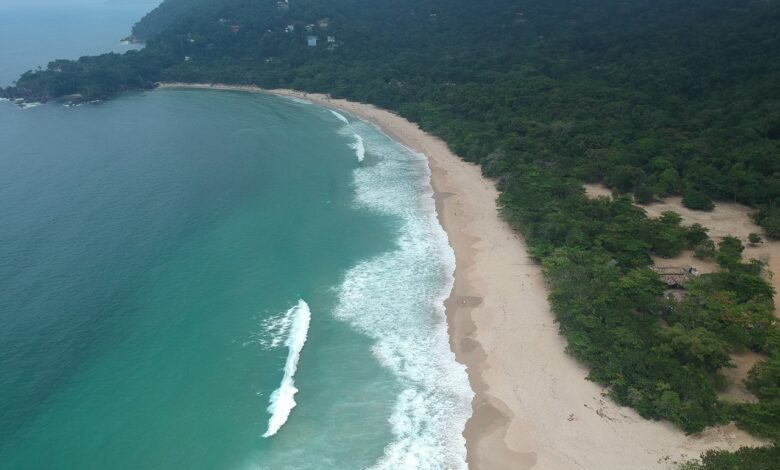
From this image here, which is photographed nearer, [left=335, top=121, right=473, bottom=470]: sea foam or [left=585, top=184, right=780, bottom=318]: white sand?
[left=335, top=121, right=473, bottom=470]: sea foam

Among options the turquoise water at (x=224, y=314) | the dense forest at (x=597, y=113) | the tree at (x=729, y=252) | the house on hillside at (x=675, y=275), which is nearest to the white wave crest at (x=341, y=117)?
the dense forest at (x=597, y=113)

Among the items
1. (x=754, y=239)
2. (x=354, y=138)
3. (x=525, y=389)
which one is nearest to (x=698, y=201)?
(x=754, y=239)

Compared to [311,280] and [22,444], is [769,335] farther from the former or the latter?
[22,444]

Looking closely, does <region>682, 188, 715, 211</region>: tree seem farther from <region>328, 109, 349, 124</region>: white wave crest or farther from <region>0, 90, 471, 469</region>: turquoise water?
<region>328, 109, 349, 124</region>: white wave crest


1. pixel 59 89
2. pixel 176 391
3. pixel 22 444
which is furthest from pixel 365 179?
pixel 59 89

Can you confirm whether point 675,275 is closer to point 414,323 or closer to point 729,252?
point 729,252

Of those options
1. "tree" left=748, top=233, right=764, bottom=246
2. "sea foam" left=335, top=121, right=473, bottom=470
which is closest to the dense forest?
"tree" left=748, top=233, right=764, bottom=246
